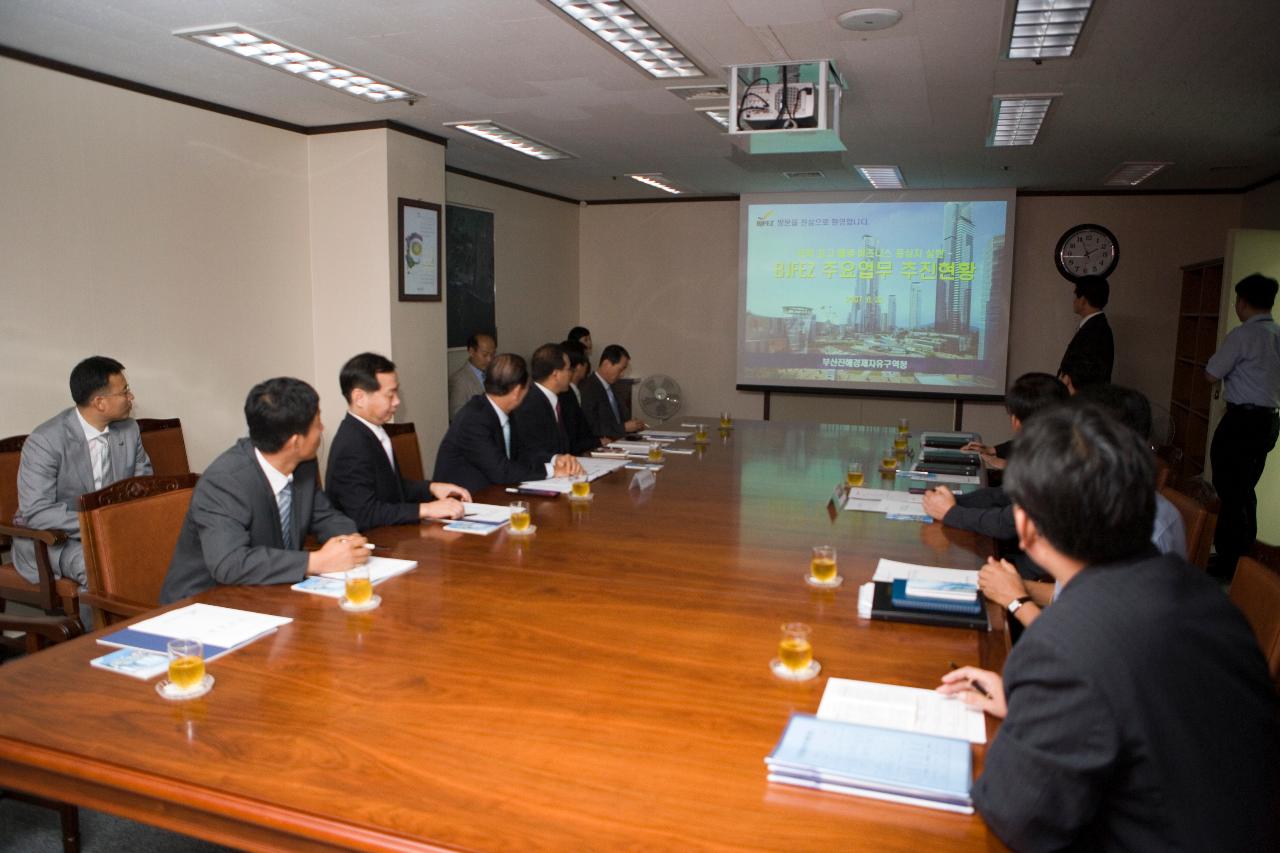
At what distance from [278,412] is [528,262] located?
23.1 ft

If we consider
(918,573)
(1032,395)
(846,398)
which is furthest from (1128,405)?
(846,398)

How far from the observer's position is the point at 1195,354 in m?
7.76

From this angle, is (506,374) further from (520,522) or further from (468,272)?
(468,272)

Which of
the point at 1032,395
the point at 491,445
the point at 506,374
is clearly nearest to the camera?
the point at 1032,395

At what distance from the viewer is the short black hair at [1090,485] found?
1.31m

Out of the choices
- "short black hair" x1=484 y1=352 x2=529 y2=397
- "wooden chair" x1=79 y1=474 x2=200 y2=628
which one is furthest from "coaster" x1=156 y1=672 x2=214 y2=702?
"short black hair" x1=484 y1=352 x2=529 y2=397

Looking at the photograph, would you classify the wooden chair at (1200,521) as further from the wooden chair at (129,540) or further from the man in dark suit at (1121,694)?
the wooden chair at (129,540)

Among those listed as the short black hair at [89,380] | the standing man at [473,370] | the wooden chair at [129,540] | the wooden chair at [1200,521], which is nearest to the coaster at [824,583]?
the wooden chair at [1200,521]

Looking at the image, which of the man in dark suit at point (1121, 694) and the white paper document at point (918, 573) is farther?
the white paper document at point (918, 573)

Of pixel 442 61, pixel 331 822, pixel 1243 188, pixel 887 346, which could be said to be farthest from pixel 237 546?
pixel 1243 188

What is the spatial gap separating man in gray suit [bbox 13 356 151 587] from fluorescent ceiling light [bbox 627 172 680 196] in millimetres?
5264

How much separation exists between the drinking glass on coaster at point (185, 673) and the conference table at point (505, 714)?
0.03m

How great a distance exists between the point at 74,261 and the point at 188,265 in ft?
2.47

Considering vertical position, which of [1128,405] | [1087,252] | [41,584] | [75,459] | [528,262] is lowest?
[41,584]
